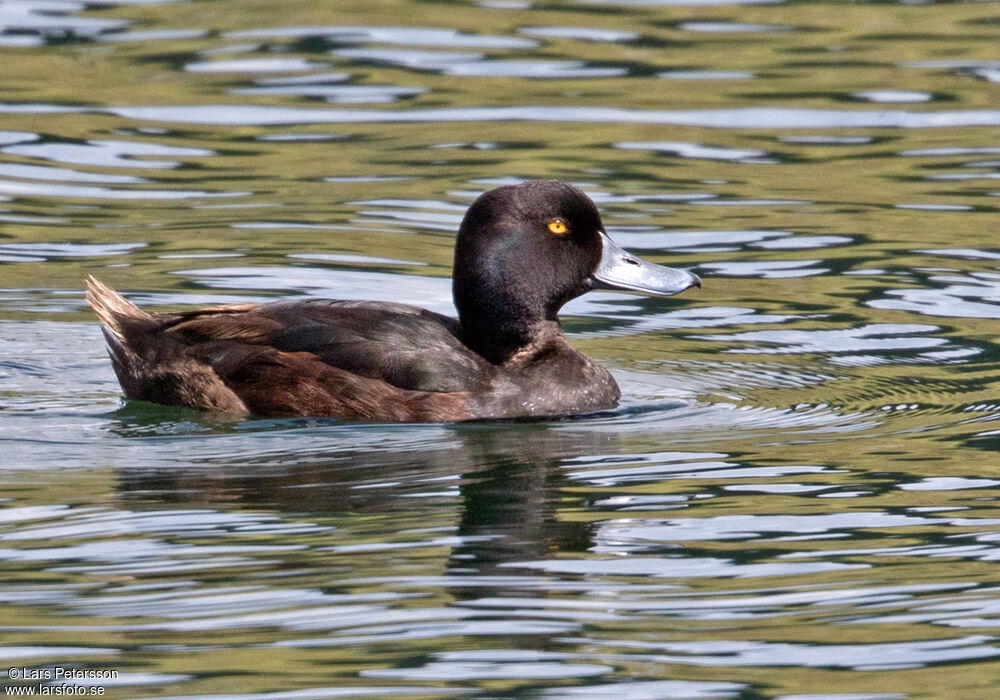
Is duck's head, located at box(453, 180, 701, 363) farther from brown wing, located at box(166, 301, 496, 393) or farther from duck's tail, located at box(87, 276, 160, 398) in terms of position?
duck's tail, located at box(87, 276, 160, 398)

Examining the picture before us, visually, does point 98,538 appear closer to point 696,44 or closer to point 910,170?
point 910,170

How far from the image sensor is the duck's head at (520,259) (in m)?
7.86

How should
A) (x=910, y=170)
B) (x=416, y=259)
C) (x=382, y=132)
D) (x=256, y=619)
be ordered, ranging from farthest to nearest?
(x=382, y=132), (x=910, y=170), (x=416, y=259), (x=256, y=619)

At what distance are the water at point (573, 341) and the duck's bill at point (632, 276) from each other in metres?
0.44

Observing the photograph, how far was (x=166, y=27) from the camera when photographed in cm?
1586

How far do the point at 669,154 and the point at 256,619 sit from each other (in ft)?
27.2

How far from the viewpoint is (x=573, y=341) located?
30.3 feet

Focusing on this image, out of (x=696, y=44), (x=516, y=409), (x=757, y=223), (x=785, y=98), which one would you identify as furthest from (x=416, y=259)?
(x=696, y=44)

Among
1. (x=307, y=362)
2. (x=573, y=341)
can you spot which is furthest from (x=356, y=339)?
(x=573, y=341)

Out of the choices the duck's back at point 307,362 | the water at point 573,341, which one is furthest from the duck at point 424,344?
the water at point 573,341

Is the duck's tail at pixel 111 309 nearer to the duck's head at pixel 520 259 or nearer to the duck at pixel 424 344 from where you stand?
the duck at pixel 424 344

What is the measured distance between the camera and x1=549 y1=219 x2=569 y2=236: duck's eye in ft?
26.2

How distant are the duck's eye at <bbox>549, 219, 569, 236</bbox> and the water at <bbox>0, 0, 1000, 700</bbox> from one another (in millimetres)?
841

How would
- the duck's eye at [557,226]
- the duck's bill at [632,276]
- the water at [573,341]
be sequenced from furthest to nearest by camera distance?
1. the duck's bill at [632,276]
2. the duck's eye at [557,226]
3. the water at [573,341]
